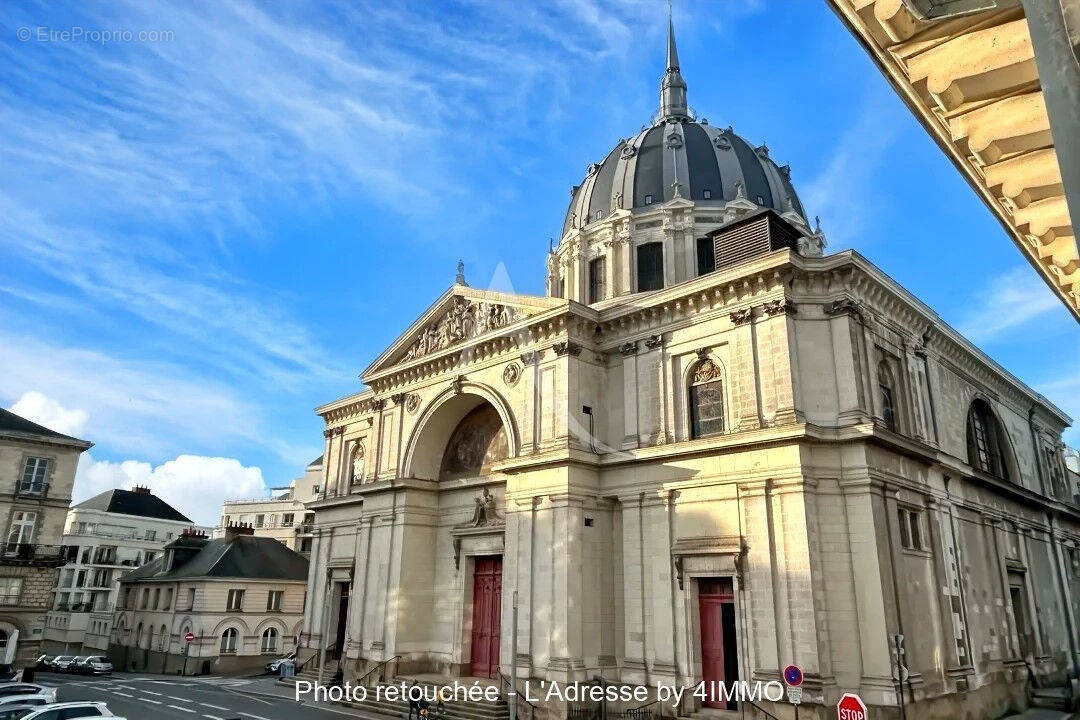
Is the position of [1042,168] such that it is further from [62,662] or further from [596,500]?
[62,662]

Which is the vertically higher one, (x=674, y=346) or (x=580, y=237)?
(x=580, y=237)

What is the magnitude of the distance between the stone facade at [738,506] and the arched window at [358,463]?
3.87 m

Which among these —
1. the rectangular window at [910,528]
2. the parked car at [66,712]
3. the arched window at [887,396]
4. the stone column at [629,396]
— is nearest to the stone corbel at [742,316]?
the stone column at [629,396]

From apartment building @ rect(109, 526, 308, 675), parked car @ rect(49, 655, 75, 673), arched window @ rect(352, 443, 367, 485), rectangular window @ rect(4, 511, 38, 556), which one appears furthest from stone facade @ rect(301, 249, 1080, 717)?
parked car @ rect(49, 655, 75, 673)

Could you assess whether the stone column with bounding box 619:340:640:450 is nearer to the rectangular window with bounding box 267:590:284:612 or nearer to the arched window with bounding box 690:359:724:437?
the arched window with bounding box 690:359:724:437

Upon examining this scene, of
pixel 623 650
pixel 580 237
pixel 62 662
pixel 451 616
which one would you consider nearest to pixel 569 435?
pixel 623 650

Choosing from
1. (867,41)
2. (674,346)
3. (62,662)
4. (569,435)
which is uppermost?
(674,346)

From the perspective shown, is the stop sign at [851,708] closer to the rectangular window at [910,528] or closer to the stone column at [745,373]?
the rectangular window at [910,528]

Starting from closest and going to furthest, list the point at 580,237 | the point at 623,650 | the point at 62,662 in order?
1. the point at 623,650
2. the point at 580,237
3. the point at 62,662

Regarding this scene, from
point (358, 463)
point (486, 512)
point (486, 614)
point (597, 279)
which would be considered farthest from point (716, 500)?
point (358, 463)

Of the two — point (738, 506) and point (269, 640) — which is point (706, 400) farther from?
point (269, 640)

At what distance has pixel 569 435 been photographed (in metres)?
24.3

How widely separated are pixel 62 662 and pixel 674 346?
41.1 meters

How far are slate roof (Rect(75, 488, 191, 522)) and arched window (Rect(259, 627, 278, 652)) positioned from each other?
30.9 metres
